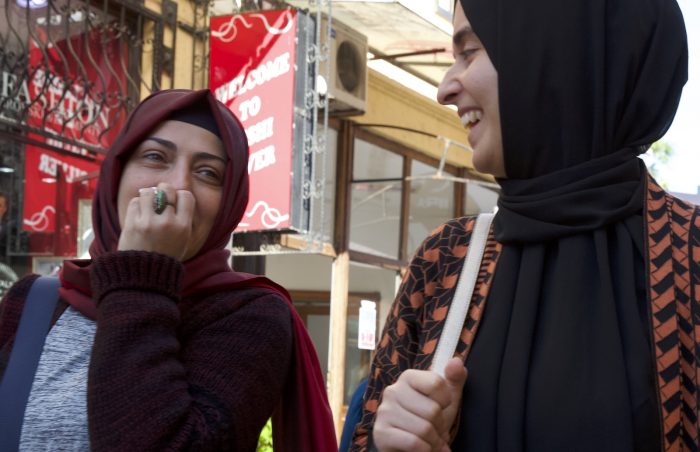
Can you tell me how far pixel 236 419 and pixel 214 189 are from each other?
575 mm

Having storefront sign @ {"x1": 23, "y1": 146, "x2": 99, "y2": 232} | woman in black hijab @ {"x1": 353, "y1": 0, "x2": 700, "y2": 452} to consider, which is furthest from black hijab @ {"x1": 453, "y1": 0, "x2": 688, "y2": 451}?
storefront sign @ {"x1": 23, "y1": 146, "x2": 99, "y2": 232}

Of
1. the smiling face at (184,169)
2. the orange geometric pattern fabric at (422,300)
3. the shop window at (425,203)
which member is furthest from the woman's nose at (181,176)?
the shop window at (425,203)

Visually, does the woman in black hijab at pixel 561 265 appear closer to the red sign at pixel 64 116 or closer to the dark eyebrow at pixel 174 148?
the dark eyebrow at pixel 174 148

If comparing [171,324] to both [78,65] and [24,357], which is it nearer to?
[24,357]

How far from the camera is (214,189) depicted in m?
2.49

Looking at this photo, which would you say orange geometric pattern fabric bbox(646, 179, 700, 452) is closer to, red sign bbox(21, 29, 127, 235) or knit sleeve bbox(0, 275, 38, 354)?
knit sleeve bbox(0, 275, 38, 354)

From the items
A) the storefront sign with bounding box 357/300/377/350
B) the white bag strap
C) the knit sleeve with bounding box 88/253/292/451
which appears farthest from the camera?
the storefront sign with bounding box 357/300/377/350

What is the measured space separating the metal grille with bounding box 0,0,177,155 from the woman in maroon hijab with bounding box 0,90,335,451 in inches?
154

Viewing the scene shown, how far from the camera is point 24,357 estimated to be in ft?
7.36

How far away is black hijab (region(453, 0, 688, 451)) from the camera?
1562mm

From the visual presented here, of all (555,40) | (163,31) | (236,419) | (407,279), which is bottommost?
(236,419)

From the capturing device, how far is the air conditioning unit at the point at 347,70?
345 inches

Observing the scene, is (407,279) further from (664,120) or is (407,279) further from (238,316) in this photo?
(238,316)

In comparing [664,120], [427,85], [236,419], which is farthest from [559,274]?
[427,85]
